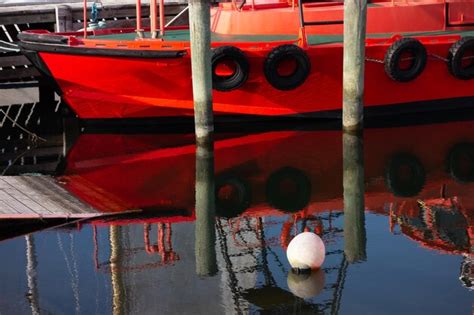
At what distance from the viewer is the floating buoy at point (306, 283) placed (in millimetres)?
8766

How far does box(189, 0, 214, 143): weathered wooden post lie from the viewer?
1320cm

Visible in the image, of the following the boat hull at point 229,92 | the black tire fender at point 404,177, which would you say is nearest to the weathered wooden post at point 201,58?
the boat hull at point 229,92

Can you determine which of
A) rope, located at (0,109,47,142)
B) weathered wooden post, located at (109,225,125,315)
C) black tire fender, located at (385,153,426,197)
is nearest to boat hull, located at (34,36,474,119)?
rope, located at (0,109,47,142)

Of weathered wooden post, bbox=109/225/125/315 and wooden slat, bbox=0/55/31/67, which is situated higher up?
wooden slat, bbox=0/55/31/67

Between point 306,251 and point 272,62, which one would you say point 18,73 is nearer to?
point 272,62

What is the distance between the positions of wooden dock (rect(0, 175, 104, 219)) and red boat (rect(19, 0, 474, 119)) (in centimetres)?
245

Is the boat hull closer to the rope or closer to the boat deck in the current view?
the boat deck

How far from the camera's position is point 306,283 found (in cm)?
898

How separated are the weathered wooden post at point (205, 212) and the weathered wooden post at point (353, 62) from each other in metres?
1.89

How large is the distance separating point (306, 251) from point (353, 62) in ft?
17.2

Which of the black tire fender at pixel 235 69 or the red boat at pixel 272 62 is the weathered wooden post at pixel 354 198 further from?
the black tire fender at pixel 235 69

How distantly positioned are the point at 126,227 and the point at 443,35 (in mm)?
6643

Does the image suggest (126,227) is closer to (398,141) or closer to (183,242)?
(183,242)

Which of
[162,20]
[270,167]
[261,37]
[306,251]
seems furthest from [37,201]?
[261,37]
